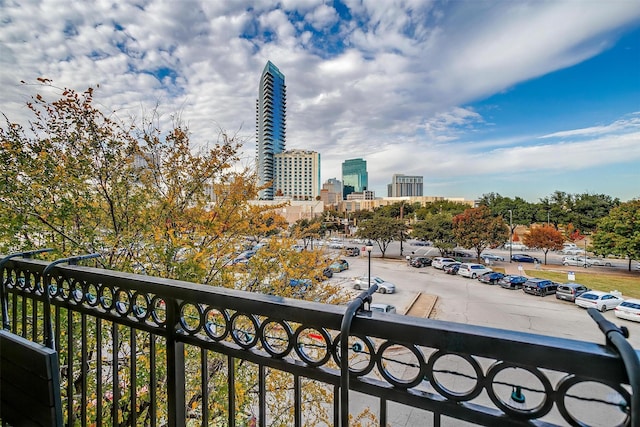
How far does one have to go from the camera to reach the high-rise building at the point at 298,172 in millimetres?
50938

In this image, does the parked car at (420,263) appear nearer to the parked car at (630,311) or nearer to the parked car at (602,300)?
the parked car at (602,300)

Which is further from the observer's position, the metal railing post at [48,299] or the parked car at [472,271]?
the parked car at [472,271]

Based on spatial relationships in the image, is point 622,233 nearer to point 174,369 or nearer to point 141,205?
point 141,205

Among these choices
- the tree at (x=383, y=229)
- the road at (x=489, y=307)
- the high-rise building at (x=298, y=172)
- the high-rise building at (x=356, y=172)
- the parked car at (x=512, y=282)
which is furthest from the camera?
the high-rise building at (x=356, y=172)

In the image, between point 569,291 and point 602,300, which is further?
point 569,291

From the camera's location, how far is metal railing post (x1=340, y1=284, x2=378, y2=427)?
21.7 inches

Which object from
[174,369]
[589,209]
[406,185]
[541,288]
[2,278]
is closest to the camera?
[174,369]

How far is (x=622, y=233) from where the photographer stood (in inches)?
513

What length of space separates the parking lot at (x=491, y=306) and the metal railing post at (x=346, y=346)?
171 inches

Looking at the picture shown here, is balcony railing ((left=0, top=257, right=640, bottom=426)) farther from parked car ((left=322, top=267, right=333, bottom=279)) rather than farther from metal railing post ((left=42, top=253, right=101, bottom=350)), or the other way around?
parked car ((left=322, top=267, right=333, bottom=279))

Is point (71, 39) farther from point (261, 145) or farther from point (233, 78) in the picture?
point (261, 145)

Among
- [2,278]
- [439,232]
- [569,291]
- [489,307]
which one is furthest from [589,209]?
[2,278]

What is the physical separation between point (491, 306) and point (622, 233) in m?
9.35

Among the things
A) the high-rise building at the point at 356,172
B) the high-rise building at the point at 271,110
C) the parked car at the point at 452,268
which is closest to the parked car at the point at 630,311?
the parked car at the point at 452,268
